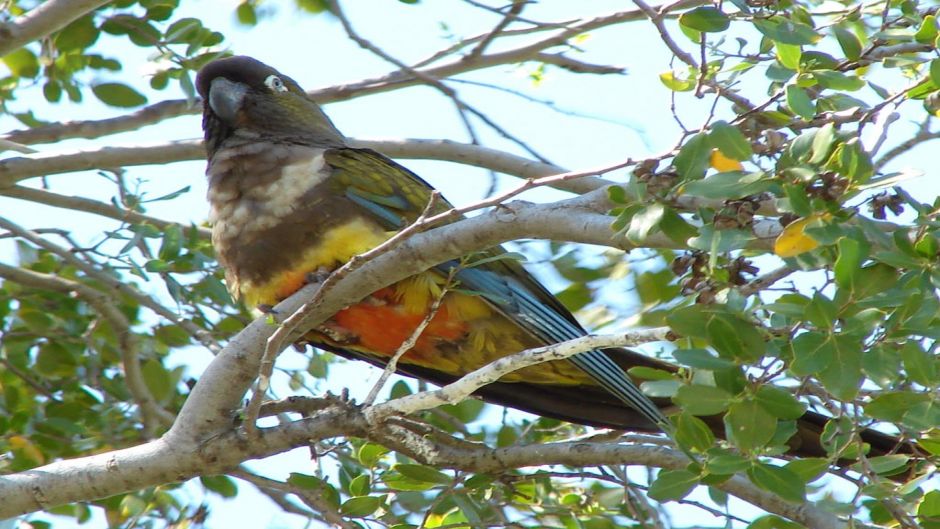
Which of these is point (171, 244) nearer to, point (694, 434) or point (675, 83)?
point (675, 83)

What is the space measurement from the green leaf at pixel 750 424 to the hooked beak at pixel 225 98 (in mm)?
2719

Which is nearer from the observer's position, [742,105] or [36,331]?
[742,105]

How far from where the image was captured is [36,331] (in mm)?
4773

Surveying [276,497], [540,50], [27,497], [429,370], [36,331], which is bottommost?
[27,497]

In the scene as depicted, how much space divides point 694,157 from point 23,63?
3608 mm

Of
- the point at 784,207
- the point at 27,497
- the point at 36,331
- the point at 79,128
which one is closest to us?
the point at 784,207

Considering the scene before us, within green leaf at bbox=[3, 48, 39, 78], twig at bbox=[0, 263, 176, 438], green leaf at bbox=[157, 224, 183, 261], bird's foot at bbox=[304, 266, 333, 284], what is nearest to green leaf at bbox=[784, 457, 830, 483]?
bird's foot at bbox=[304, 266, 333, 284]

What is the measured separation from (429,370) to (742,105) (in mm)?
1630

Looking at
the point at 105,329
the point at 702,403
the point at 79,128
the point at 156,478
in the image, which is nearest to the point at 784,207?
the point at 702,403

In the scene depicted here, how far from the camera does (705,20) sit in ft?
8.79

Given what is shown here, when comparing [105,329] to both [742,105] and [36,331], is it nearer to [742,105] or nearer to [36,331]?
[36,331]

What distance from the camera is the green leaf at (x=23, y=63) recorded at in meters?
4.87

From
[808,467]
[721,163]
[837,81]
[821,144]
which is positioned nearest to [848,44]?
[837,81]

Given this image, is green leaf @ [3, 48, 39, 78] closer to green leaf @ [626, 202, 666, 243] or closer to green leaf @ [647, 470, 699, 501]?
green leaf @ [626, 202, 666, 243]
